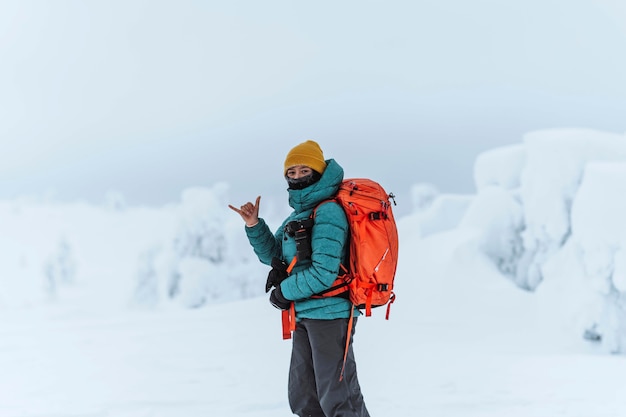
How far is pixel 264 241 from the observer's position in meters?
3.58

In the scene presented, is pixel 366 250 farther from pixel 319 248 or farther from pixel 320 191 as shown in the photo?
pixel 320 191

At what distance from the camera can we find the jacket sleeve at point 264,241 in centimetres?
352

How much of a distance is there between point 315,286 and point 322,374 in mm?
470

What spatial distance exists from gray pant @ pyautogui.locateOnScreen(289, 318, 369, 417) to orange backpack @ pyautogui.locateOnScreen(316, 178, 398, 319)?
7.7 inches

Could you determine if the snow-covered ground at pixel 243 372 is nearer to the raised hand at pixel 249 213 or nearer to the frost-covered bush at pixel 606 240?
the raised hand at pixel 249 213

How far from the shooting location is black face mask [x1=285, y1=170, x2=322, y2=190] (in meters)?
3.39

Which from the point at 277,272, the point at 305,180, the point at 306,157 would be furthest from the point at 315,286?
the point at 306,157

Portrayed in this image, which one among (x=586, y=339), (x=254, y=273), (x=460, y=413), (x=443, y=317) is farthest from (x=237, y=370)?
(x=254, y=273)

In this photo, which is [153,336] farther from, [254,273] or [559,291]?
[254,273]

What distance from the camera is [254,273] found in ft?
115

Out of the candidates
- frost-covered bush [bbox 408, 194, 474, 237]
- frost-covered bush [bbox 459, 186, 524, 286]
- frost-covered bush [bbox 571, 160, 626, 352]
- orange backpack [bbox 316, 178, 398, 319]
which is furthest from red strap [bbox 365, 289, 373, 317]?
frost-covered bush [bbox 408, 194, 474, 237]

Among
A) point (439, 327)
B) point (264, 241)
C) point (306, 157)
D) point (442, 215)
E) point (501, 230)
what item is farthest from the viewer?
point (442, 215)

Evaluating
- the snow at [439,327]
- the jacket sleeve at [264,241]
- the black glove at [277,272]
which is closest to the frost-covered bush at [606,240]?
the snow at [439,327]

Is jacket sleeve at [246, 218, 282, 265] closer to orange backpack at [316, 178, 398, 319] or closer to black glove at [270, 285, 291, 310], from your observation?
black glove at [270, 285, 291, 310]
